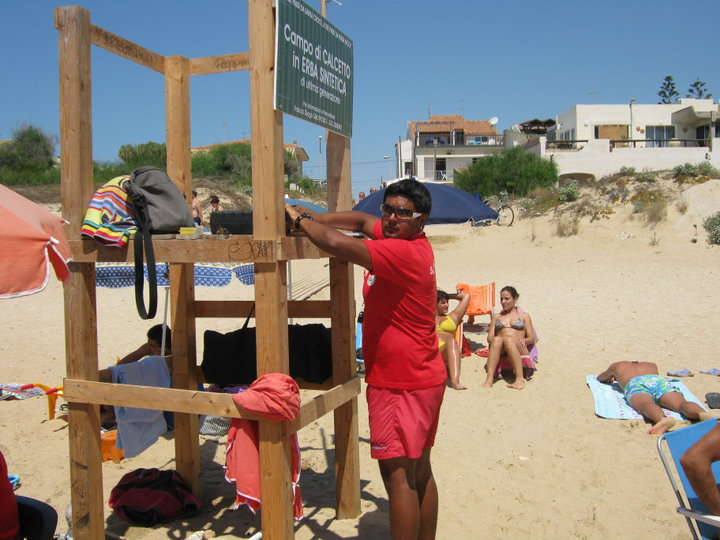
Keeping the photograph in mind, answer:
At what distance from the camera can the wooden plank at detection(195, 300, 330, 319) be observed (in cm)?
400

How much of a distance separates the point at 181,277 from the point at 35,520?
72.3 inches

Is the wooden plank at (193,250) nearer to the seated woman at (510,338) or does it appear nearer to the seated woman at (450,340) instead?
the seated woman at (450,340)

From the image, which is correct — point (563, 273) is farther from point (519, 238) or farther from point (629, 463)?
point (629, 463)

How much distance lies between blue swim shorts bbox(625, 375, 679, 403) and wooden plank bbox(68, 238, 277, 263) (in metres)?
4.71

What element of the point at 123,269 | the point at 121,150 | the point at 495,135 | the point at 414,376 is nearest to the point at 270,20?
the point at 414,376

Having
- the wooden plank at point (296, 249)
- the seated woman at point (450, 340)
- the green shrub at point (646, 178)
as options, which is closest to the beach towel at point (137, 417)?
the wooden plank at point (296, 249)

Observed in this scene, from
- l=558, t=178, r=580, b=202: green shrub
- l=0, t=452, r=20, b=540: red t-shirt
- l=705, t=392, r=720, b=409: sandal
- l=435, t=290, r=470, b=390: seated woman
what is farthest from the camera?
l=558, t=178, r=580, b=202: green shrub

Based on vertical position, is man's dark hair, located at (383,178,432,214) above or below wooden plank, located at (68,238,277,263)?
above

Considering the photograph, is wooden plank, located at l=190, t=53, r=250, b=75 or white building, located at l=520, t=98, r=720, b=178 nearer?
wooden plank, located at l=190, t=53, r=250, b=75

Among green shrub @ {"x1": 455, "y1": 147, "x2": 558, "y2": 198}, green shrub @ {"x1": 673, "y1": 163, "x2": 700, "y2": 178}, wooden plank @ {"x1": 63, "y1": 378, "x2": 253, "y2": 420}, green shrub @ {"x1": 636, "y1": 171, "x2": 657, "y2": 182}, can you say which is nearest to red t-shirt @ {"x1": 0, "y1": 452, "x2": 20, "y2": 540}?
wooden plank @ {"x1": 63, "y1": 378, "x2": 253, "y2": 420}

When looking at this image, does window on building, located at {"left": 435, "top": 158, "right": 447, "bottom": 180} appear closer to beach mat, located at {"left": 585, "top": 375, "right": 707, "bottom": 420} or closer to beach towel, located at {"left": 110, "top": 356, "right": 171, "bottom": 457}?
beach mat, located at {"left": 585, "top": 375, "right": 707, "bottom": 420}

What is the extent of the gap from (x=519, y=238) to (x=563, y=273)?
5110 millimetres

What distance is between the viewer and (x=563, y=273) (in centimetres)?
1520

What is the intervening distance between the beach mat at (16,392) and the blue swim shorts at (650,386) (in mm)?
6032
